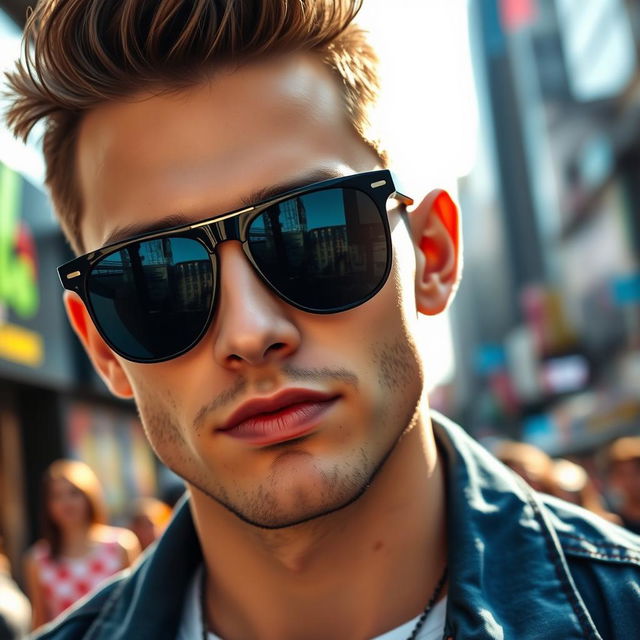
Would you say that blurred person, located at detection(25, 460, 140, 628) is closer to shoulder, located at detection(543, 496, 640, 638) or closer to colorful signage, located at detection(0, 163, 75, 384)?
colorful signage, located at detection(0, 163, 75, 384)

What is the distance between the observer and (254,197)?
187 cm

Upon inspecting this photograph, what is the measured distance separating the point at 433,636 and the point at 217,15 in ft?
4.63

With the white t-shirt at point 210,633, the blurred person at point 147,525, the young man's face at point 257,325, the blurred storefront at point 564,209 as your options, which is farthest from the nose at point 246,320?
the blurred storefront at point 564,209

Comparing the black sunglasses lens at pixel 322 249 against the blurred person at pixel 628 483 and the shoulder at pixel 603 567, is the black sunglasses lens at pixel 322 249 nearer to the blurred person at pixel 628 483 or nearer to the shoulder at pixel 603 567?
the shoulder at pixel 603 567

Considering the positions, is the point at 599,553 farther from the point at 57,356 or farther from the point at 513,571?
the point at 57,356

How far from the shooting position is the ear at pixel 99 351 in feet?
7.32

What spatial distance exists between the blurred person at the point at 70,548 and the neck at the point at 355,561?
3.99m

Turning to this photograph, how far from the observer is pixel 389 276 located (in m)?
1.91

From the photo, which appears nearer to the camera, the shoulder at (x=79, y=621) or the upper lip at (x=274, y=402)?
the upper lip at (x=274, y=402)

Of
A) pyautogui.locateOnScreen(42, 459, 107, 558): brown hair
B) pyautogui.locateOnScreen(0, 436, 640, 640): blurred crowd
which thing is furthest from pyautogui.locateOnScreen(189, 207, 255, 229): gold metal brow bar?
pyautogui.locateOnScreen(42, 459, 107, 558): brown hair

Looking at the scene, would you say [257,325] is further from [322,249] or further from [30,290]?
[30,290]

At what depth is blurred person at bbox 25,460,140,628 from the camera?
18.5 feet

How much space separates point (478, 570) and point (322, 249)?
0.73 meters

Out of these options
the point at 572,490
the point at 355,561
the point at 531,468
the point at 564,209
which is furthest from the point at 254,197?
the point at 564,209
